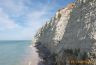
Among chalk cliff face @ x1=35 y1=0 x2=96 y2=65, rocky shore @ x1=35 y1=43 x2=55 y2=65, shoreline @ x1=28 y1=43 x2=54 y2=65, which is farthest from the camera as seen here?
shoreline @ x1=28 y1=43 x2=54 y2=65

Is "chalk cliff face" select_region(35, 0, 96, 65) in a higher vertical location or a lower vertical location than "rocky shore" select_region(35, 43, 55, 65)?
higher

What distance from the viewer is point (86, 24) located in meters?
24.4

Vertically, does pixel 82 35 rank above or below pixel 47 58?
above

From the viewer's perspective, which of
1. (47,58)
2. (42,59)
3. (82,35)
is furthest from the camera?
(42,59)

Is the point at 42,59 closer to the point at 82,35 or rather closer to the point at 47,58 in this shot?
the point at 47,58

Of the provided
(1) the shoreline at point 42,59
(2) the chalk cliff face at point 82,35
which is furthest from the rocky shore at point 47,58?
(2) the chalk cliff face at point 82,35

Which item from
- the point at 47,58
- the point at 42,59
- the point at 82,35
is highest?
the point at 82,35

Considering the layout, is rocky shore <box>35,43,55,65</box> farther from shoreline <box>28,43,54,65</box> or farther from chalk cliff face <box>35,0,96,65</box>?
chalk cliff face <box>35,0,96,65</box>

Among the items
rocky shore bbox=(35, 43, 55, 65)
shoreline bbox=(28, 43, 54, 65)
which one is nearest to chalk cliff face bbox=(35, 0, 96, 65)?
rocky shore bbox=(35, 43, 55, 65)

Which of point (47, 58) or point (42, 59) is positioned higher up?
point (47, 58)

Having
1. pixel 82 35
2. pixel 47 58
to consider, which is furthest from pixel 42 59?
pixel 82 35

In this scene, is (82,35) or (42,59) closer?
(82,35)

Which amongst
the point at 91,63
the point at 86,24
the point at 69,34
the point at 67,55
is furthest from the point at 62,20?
the point at 91,63

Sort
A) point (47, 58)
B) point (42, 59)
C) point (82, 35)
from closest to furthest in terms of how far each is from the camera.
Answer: point (82, 35)
point (47, 58)
point (42, 59)
